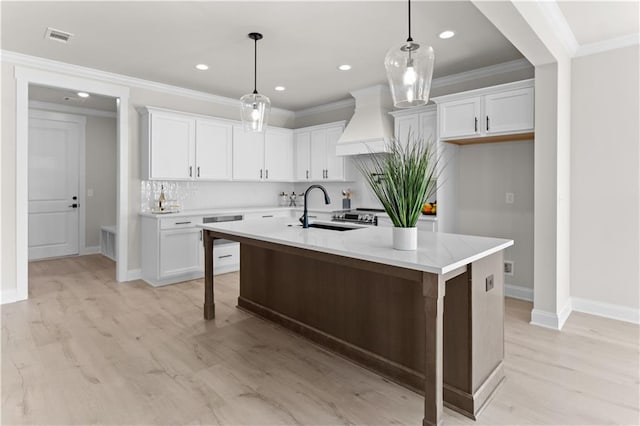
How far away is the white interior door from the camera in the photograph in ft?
19.9

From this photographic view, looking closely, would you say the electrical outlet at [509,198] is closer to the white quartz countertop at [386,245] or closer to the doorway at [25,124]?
the white quartz countertop at [386,245]

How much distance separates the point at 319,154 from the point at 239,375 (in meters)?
4.09

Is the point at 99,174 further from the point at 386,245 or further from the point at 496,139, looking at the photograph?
the point at 496,139

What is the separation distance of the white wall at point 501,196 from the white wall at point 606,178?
453 millimetres

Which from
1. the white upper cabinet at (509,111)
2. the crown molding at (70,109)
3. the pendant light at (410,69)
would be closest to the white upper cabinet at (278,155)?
the crown molding at (70,109)

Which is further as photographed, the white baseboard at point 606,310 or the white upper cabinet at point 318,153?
the white upper cabinet at point 318,153

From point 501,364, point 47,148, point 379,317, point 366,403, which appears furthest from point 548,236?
point 47,148

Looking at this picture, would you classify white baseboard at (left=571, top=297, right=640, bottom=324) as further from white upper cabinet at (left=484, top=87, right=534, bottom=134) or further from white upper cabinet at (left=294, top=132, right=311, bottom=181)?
white upper cabinet at (left=294, top=132, right=311, bottom=181)

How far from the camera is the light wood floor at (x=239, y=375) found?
6.29 feet

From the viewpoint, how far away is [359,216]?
510cm

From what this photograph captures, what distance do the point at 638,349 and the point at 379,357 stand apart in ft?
6.65

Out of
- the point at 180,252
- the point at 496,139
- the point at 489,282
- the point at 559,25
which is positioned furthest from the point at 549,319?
the point at 180,252

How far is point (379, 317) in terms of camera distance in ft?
7.70

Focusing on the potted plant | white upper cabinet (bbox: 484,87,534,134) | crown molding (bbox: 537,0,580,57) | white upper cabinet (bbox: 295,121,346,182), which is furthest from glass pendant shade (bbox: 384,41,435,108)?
white upper cabinet (bbox: 295,121,346,182)
